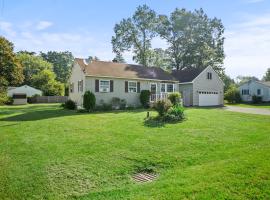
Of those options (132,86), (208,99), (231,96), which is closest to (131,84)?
(132,86)

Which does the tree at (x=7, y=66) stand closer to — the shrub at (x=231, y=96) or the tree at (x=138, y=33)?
the tree at (x=138, y=33)

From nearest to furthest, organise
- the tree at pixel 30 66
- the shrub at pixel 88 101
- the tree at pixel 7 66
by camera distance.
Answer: the shrub at pixel 88 101 → the tree at pixel 7 66 → the tree at pixel 30 66

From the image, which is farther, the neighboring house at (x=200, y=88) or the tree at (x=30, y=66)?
the tree at (x=30, y=66)

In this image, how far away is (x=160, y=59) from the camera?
43.9 meters

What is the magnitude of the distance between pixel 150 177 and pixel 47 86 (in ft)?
147

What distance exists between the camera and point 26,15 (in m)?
10.8

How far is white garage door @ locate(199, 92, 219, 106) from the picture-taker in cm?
2916

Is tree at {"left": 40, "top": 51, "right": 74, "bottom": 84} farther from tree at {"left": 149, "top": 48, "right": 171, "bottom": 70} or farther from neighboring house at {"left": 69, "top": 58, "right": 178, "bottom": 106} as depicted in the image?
neighboring house at {"left": 69, "top": 58, "right": 178, "bottom": 106}

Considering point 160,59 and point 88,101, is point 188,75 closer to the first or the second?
point 160,59

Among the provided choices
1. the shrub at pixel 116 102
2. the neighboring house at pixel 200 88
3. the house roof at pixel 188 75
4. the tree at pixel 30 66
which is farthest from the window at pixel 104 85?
the tree at pixel 30 66

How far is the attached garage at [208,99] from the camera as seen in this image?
29184 millimetres

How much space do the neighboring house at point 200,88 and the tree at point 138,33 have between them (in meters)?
12.6

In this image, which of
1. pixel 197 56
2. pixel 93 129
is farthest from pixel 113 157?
pixel 197 56

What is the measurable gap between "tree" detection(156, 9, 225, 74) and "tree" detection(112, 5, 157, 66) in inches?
79.4
